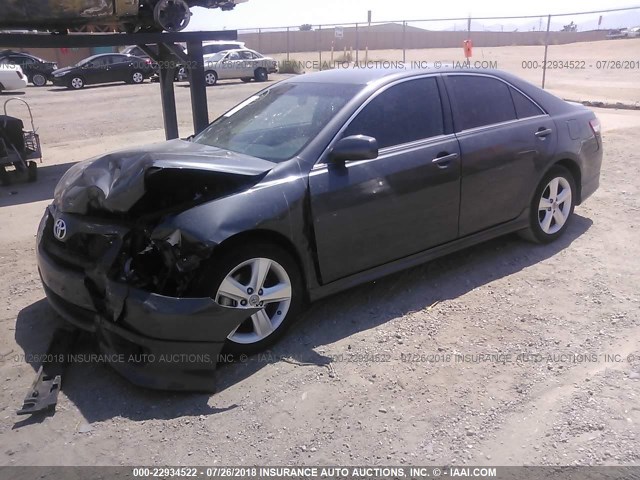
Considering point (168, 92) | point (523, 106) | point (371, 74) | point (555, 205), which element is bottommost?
point (555, 205)

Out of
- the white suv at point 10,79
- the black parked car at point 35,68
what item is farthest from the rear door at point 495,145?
the black parked car at point 35,68

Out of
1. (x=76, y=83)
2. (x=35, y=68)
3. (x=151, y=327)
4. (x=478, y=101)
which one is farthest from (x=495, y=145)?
(x=35, y=68)

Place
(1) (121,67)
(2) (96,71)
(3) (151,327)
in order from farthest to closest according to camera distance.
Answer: (1) (121,67) < (2) (96,71) < (3) (151,327)

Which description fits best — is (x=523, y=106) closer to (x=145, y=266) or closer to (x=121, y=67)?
(x=145, y=266)

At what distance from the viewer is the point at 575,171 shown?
17.8 feet

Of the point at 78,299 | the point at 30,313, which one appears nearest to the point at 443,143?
the point at 78,299

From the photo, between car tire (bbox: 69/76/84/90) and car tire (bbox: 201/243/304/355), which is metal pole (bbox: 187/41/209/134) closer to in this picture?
car tire (bbox: 201/243/304/355)

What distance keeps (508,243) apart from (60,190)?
12.7ft

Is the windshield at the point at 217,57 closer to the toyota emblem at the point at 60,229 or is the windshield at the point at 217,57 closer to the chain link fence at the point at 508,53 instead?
the chain link fence at the point at 508,53

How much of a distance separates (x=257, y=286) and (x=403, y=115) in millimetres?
1752

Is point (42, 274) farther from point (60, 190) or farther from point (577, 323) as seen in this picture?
point (577, 323)

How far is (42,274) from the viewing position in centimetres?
391

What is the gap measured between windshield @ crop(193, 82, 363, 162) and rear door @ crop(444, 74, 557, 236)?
100 cm

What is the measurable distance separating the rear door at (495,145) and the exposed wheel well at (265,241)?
1.50 m
